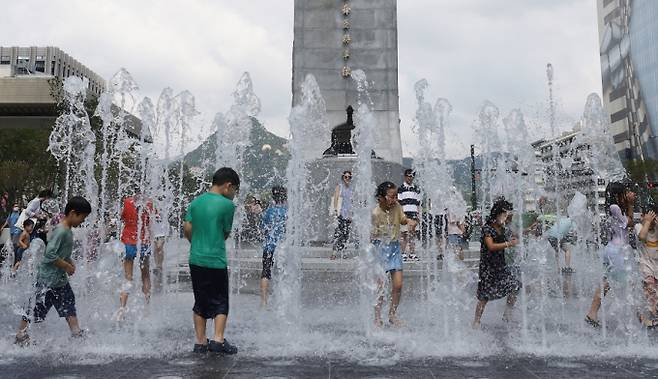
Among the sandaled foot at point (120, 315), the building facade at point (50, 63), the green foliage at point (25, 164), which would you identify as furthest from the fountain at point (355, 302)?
the building facade at point (50, 63)

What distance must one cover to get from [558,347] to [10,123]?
64337 mm

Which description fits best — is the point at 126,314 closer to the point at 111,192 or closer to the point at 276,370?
the point at 276,370

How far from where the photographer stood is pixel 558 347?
4656mm

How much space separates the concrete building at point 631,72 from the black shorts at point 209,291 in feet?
209

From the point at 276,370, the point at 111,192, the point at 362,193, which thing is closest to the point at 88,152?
the point at 362,193

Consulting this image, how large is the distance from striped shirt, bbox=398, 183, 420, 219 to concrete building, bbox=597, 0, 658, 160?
5708 cm

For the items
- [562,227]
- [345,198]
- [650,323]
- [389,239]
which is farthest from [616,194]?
[345,198]

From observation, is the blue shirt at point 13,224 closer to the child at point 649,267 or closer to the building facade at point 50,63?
the child at point 649,267

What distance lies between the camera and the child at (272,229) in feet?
21.8

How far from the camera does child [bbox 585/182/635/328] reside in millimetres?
5625

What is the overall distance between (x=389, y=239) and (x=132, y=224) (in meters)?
2.94

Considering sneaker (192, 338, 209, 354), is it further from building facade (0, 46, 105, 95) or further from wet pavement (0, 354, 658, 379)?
building facade (0, 46, 105, 95)

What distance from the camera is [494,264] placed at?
5621mm

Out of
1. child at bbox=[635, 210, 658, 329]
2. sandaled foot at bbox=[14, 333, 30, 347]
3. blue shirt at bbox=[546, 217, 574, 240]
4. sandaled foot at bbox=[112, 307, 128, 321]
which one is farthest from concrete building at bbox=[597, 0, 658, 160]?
sandaled foot at bbox=[14, 333, 30, 347]
